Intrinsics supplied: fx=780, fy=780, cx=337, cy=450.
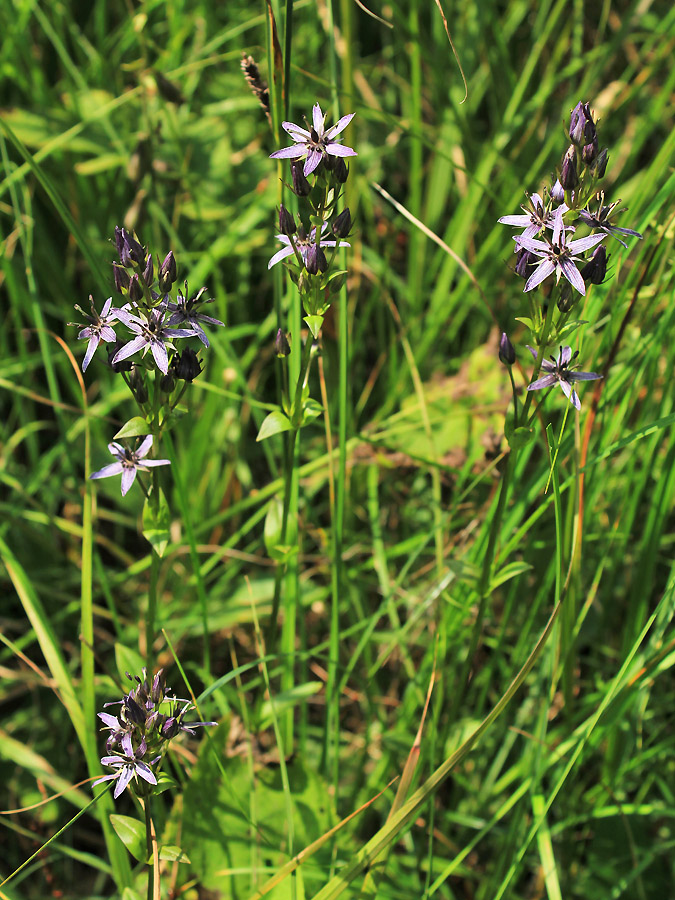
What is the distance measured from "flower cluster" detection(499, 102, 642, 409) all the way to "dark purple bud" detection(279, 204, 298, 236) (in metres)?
0.57

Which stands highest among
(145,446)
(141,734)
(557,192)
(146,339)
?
(557,192)

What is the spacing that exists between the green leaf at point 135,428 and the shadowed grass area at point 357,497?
464 mm

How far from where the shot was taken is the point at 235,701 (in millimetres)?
3111

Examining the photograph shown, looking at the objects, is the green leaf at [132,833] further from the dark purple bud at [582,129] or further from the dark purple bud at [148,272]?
the dark purple bud at [582,129]

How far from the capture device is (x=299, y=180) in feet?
6.98

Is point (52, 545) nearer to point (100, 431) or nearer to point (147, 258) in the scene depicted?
point (100, 431)

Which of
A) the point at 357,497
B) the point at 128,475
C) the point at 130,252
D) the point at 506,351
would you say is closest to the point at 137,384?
the point at 128,475

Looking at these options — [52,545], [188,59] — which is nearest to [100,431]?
[52,545]

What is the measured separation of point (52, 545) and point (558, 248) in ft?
8.86

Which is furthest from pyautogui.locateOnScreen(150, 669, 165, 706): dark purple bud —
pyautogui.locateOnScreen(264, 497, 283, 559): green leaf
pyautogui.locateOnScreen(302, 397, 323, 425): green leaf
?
pyautogui.locateOnScreen(302, 397, 323, 425): green leaf

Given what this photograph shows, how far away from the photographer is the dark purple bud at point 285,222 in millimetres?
2119

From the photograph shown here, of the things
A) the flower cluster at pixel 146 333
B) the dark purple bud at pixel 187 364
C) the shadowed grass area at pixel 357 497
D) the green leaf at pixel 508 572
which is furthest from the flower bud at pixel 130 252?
the green leaf at pixel 508 572

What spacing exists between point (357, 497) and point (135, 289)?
1890 millimetres

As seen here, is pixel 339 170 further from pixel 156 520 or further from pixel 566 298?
pixel 156 520
